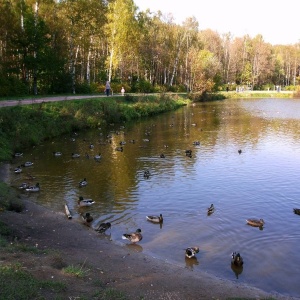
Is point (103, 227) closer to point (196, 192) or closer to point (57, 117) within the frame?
point (196, 192)

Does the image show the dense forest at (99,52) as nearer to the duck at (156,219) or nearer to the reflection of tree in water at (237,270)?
the duck at (156,219)

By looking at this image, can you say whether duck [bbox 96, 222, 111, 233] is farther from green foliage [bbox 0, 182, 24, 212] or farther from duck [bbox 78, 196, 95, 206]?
green foliage [bbox 0, 182, 24, 212]

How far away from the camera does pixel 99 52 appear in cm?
7100

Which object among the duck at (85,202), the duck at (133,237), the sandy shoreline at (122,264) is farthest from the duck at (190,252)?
the duck at (85,202)

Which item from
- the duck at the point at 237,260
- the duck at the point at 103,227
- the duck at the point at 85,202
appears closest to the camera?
the duck at the point at 237,260

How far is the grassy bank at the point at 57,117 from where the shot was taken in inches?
1087

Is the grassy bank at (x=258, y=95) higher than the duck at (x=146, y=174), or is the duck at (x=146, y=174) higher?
the grassy bank at (x=258, y=95)

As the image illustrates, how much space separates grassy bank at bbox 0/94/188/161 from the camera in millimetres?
27609

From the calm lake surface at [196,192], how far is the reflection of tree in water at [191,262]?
33 mm

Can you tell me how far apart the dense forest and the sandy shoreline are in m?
30.7

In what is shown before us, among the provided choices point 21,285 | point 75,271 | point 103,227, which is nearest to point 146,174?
point 103,227

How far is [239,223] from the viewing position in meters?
14.7

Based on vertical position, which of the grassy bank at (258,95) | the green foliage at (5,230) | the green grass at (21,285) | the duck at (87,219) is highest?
the grassy bank at (258,95)

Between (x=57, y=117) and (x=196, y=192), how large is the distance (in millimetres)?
19633
